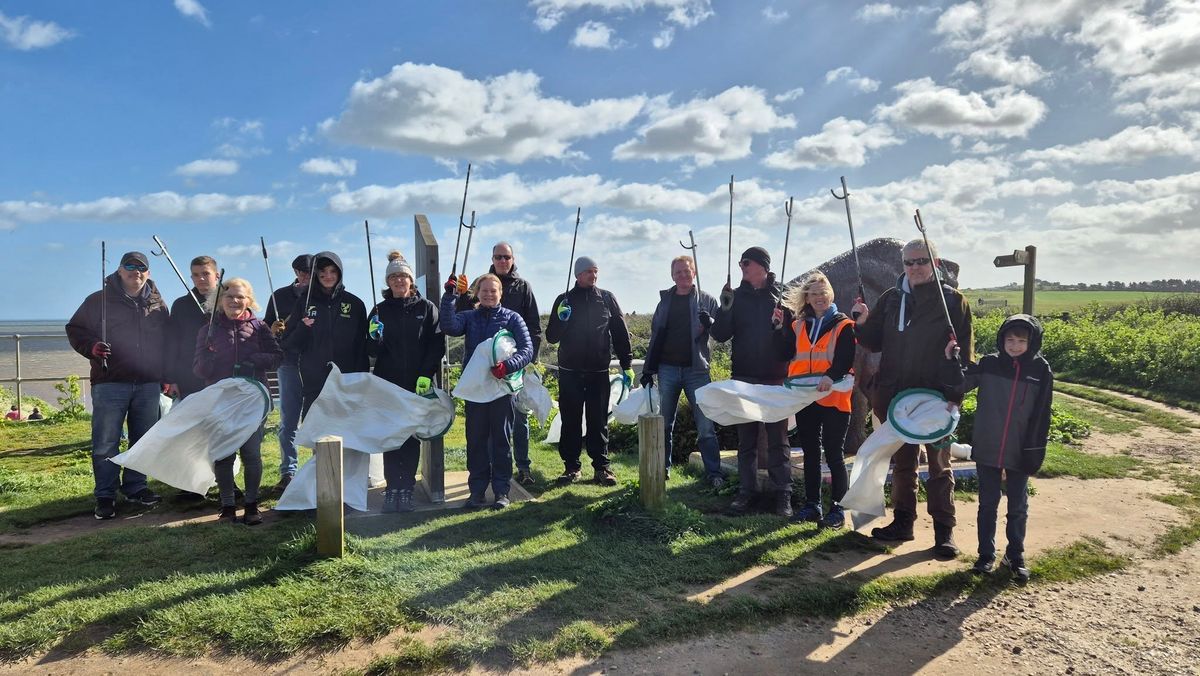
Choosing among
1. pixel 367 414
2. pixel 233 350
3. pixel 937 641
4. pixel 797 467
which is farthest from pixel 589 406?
pixel 937 641

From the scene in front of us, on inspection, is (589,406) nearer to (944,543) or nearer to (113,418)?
(944,543)

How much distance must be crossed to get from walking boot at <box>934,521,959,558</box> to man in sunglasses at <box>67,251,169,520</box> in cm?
602

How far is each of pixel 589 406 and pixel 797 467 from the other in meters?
2.09

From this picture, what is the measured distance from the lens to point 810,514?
5.53 metres

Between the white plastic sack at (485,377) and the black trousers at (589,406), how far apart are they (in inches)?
38.1

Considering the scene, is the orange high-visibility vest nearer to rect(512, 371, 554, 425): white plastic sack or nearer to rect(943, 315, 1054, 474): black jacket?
rect(943, 315, 1054, 474): black jacket

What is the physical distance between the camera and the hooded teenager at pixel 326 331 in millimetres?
5855

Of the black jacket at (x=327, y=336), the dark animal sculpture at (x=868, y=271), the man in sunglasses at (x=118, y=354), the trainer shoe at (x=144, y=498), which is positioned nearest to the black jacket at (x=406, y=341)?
the black jacket at (x=327, y=336)

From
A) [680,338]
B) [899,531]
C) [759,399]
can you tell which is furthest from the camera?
[680,338]

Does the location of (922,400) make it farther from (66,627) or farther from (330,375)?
(66,627)

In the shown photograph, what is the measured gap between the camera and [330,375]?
5.63 meters

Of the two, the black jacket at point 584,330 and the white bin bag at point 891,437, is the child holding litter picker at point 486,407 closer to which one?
the black jacket at point 584,330

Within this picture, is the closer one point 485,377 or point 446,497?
point 485,377

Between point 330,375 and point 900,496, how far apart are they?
434 cm
